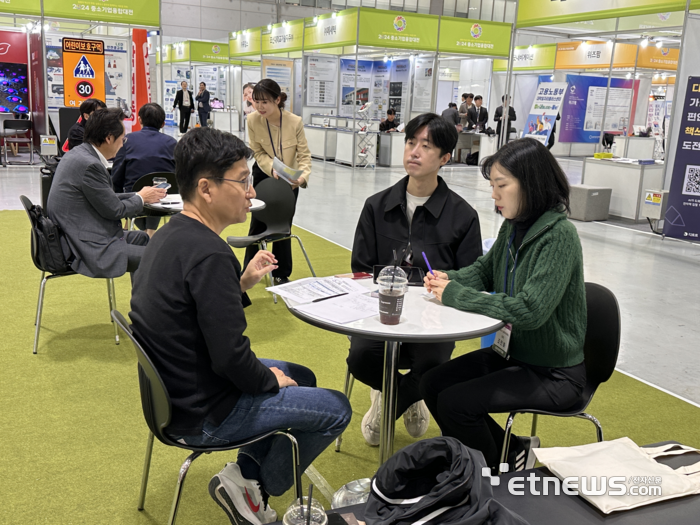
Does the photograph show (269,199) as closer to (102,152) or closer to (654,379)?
(102,152)

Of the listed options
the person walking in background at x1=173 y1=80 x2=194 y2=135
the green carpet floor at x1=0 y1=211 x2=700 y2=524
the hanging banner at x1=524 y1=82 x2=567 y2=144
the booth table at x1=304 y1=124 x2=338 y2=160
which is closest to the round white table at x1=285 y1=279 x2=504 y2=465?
the green carpet floor at x1=0 y1=211 x2=700 y2=524

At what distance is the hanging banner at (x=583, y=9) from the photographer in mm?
6703

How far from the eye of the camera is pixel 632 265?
18.8 feet

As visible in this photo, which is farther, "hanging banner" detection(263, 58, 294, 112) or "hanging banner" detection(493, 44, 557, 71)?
"hanging banner" detection(493, 44, 557, 71)

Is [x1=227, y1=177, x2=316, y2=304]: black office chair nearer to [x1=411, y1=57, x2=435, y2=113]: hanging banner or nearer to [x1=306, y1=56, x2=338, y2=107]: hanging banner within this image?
[x1=306, y1=56, x2=338, y2=107]: hanging banner

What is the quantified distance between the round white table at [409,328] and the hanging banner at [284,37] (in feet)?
41.8

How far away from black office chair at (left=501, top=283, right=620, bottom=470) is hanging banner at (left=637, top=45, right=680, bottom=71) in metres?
14.3

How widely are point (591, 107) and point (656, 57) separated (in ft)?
7.00

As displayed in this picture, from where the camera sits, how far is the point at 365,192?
9.48 metres

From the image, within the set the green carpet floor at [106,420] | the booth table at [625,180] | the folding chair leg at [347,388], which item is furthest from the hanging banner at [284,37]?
the folding chair leg at [347,388]

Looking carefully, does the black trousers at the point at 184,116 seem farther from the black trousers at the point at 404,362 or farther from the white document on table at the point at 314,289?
the white document on table at the point at 314,289

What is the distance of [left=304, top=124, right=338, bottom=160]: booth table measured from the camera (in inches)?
521

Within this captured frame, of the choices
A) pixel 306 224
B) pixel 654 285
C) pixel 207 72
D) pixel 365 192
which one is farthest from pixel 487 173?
pixel 207 72

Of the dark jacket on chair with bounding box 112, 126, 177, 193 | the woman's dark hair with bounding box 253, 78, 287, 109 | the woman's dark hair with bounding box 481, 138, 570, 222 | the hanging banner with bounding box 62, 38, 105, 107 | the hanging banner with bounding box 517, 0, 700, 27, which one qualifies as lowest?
the dark jacket on chair with bounding box 112, 126, 177, 193
